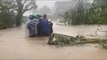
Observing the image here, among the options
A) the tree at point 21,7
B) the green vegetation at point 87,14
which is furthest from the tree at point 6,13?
the green vegetation at point 87,14

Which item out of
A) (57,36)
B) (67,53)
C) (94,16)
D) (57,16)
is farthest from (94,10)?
(67,53)

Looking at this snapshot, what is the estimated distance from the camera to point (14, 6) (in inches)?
795

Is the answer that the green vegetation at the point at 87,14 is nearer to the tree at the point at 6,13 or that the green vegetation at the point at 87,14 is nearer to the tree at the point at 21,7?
the tree at the point at 21,7

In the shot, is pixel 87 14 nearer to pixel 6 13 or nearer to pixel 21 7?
pixel 21 7

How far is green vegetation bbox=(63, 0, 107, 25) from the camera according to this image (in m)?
18.7

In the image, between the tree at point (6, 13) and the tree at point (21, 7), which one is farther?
the tree at point (21, 7)

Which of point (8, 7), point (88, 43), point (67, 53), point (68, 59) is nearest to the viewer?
point (68, 59)

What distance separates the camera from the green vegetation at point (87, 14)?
1869 centimetres

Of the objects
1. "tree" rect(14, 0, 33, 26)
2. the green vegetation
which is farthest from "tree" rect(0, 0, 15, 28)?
the green vegetation

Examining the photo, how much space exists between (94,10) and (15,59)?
14.1 m

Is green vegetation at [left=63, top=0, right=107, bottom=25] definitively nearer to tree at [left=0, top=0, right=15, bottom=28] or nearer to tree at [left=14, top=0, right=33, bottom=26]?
tree at [left=14, top=0, right=33, bottom=26]

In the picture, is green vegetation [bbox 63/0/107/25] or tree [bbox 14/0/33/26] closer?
green vegetation [bbox 63/0/107/25]

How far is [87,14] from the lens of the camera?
1919 centimetres

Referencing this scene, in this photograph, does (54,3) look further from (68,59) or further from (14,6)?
(68,59)
